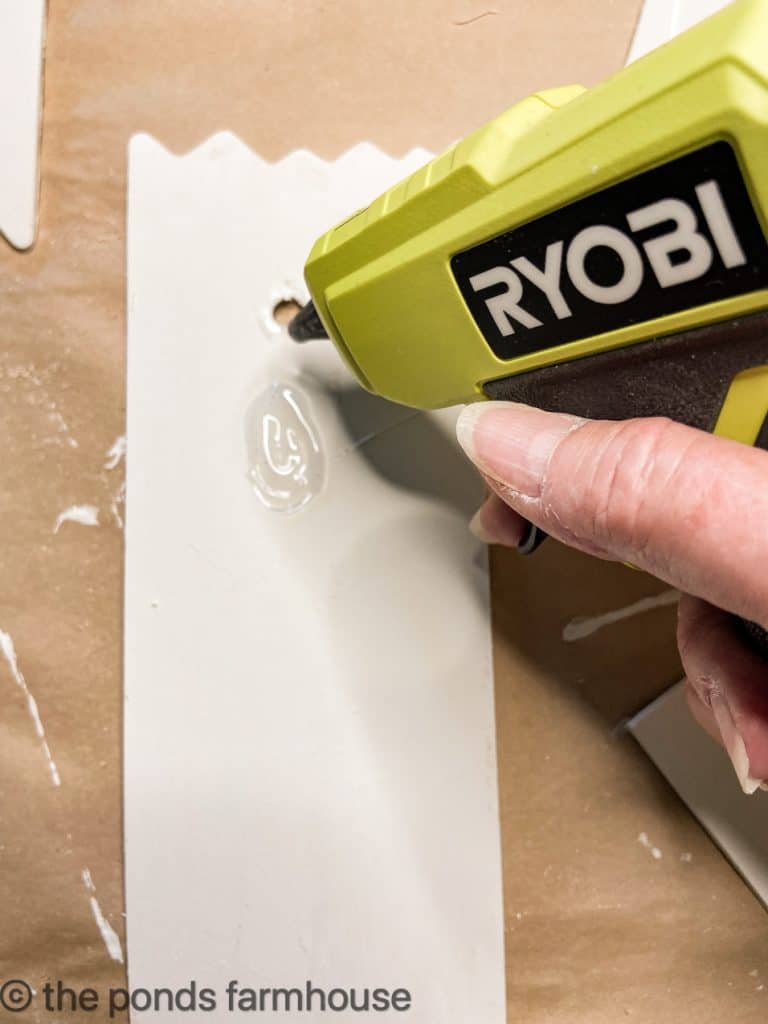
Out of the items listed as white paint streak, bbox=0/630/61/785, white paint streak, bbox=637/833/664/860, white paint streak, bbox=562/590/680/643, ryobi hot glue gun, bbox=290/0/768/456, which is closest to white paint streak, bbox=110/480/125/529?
white paint streak, bbox=0/630/61/785

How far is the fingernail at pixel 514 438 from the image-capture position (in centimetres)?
43

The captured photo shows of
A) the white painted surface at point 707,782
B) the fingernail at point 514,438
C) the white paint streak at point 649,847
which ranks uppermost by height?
the fingernail at point 514,438

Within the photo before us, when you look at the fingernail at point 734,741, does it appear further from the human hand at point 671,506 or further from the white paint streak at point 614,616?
the white paint streak at point 614,616

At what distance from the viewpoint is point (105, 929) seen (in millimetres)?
633

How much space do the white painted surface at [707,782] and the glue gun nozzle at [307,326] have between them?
415 mm

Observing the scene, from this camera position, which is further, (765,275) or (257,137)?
(257,137)

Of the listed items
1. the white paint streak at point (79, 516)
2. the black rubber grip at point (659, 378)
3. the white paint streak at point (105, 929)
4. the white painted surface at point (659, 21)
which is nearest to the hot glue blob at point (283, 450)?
the white paint streak at point (79, 516)

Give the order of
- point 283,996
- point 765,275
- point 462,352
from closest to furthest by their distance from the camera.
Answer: point 765,275
point 462,352
point 283,996

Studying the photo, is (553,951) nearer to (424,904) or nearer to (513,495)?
(424,904)

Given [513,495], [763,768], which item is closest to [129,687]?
[513,495]

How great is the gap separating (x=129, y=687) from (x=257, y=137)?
483 mm

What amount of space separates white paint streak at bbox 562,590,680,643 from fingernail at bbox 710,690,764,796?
159 millimetres

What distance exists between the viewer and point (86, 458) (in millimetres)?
657

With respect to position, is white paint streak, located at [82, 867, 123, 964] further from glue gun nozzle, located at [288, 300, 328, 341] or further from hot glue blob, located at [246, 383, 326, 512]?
glue gun nozzle, located at [288, 300, 328, 341]
